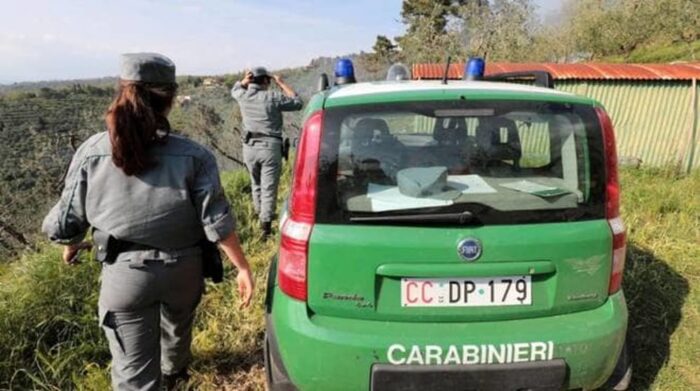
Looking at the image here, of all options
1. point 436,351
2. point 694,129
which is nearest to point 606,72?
point 694,129

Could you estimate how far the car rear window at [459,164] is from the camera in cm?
199

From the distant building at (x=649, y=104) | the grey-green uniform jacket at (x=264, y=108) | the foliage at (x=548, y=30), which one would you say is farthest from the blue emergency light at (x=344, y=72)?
the foliage at (x=548, y=30)

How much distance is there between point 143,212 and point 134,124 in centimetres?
34

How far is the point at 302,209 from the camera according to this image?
6.63 feet

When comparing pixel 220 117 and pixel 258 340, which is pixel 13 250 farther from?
pixel 220 117

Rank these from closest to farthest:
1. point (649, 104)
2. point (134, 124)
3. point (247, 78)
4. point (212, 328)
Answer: point (134, 124) < point (212, 328) < point (247, 78) < point (649, 104)

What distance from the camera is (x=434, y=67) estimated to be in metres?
9.85

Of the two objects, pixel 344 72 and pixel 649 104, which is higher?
pixel 344 72

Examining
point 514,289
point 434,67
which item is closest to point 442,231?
point 514,289

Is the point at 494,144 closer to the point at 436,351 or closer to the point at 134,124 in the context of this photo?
the point at 436,351

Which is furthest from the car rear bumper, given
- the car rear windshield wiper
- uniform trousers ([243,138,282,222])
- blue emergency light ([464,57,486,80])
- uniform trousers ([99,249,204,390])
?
uniform trousers ([243,138,282,222])

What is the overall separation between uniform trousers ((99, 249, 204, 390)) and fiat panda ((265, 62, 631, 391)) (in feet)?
1.51

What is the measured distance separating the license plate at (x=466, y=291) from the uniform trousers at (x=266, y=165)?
3.42 metres

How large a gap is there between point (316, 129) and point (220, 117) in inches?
511
